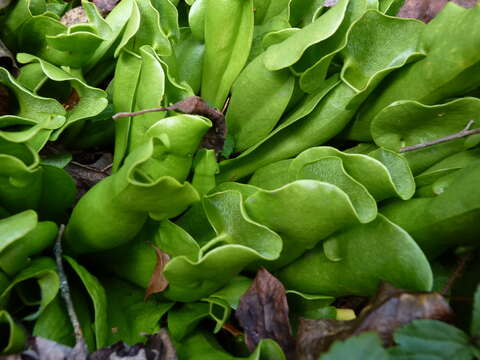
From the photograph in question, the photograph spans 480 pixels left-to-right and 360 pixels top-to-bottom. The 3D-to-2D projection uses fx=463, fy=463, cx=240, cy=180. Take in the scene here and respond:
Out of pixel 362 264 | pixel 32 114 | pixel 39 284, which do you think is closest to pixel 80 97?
pixel 32 114

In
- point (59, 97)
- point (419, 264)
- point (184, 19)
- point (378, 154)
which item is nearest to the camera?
point (419, 264)

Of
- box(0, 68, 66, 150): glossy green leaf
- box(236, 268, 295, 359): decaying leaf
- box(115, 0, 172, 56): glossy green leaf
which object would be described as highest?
box(115, 0, 172, 56): glossy green leaf

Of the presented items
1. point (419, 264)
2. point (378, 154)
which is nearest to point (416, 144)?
point (378, 154)

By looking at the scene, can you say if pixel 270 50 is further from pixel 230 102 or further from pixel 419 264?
pixel 419 264

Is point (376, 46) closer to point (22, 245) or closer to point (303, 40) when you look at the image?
point (303, 40)

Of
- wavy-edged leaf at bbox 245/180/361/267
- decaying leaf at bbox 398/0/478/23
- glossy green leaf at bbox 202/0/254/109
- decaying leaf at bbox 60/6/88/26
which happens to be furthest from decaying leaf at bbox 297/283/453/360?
decaying leaf at bbox 60/6/88/26

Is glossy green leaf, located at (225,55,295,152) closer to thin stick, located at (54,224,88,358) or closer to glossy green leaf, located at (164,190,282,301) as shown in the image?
glossy green leaf, located at (164,190,282,301)
